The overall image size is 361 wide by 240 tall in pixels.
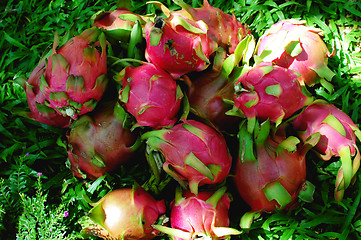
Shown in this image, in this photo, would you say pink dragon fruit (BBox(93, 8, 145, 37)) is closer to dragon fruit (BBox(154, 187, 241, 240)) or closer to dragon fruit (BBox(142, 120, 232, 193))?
dragon fruit (BBox(142, 120, 232, 193))

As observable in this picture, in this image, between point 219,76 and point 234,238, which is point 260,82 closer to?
point 219,76

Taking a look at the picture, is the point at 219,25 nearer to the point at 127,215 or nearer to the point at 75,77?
the point at 75,77

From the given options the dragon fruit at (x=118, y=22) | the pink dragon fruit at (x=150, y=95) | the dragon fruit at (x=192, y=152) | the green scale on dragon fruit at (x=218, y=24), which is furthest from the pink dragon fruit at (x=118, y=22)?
the dragon fruit at (x=192, y=152)

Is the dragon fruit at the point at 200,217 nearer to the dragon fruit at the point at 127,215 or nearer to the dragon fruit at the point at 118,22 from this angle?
the dragon fruit at the point at 127,215

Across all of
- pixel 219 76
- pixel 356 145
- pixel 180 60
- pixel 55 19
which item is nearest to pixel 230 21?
pixel 219 76

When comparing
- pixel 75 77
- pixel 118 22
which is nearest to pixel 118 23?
pixel 118 22

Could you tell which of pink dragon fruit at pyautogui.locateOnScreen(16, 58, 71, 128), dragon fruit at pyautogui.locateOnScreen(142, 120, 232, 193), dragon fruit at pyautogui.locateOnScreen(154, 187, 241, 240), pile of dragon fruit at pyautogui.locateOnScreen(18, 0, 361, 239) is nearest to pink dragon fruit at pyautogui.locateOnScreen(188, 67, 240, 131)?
pile of dragon fruit at pyautogui.locateOnScreen(18, 0, 361, 239)

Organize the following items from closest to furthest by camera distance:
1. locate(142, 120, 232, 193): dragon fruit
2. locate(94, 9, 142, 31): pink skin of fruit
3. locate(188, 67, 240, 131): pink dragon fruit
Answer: locate(142, 120, 232, 193): dragon fruit
locate(188, 67, 240, 131): pink dragon fruit
locate(94, 9, 142, 31): pink skin of fruit
